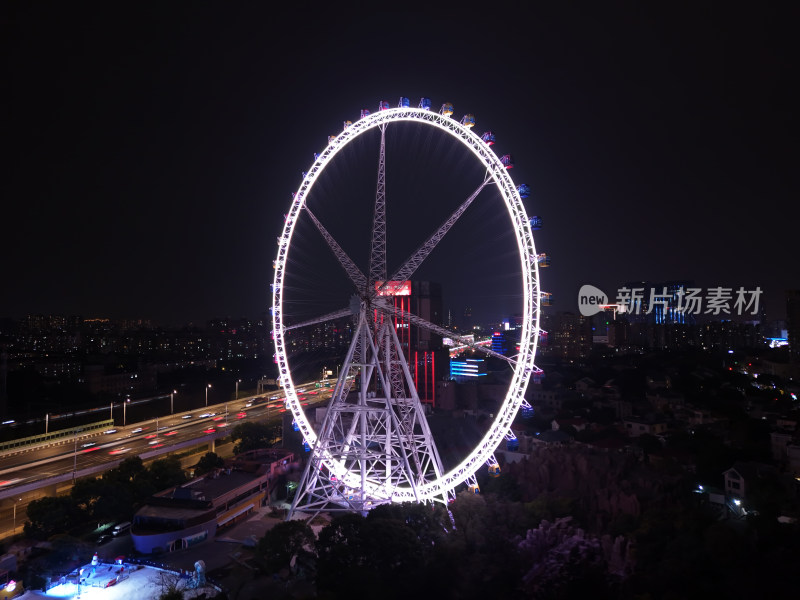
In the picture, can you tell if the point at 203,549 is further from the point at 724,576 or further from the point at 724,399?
the point at 724,399

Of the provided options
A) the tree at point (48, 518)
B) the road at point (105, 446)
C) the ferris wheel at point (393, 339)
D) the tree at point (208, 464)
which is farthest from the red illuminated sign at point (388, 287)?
the road at point (105, 446)

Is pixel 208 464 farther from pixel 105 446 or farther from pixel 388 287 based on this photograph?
pixel 388 287

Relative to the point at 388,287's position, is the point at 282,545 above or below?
below

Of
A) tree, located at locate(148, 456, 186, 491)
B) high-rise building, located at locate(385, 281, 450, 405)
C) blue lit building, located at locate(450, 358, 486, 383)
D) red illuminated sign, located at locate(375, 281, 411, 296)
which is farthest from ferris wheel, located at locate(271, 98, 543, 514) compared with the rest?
blue lit building, located at locate(450, 358, 486, 383)

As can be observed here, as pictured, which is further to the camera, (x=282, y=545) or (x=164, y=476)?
(x=164, y=476)

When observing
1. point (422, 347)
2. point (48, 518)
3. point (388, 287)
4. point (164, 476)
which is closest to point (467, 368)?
point (422, 347)

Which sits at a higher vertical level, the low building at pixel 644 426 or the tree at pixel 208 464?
the low building at pixel 644 426

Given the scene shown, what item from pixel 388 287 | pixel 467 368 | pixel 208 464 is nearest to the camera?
pixel 388 287

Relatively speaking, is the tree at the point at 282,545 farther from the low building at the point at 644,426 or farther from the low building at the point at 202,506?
the low building at the point at 644,426

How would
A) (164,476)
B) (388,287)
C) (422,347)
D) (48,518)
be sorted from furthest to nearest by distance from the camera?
1. (422,347)
2. (164,476)
3. (48,518)
4. (388,287)
